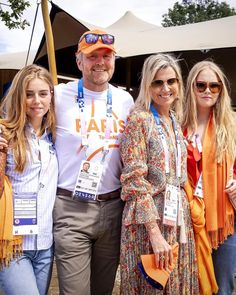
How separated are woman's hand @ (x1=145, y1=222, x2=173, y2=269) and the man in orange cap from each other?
340 mm

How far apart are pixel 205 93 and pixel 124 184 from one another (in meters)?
0.77

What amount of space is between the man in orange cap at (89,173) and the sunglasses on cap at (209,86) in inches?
18.2

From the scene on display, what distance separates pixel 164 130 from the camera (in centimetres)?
227

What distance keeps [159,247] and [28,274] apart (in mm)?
665

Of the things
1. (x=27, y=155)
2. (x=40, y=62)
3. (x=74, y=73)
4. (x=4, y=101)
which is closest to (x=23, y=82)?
(x=4, y=101)

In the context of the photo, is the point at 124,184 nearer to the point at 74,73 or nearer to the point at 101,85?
the point at 101,85

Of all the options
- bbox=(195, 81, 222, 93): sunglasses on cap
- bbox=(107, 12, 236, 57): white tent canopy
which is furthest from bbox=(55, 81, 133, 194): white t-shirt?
bbox=(107, 12, 236, 57): white tent canopy

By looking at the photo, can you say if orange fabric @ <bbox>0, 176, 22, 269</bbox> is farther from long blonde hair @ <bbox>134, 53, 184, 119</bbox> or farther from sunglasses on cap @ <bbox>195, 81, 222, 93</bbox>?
sunglasses on cap @ <bbox>195, 81, 222, 93</bbox>

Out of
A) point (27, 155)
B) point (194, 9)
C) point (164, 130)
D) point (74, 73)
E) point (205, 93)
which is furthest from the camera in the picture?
point (194, 9)

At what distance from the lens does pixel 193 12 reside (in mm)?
36531

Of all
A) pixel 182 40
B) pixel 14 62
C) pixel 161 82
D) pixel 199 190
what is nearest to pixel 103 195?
pixel 199 190

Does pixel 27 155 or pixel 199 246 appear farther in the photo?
pixel 199 246

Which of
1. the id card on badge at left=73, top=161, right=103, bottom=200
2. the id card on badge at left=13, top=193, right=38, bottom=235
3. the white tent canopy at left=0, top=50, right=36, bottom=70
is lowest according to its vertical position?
the id card on badge at left=13, top=193, right=38, bottom=235

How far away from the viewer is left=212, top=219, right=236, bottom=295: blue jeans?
2.37 meters
